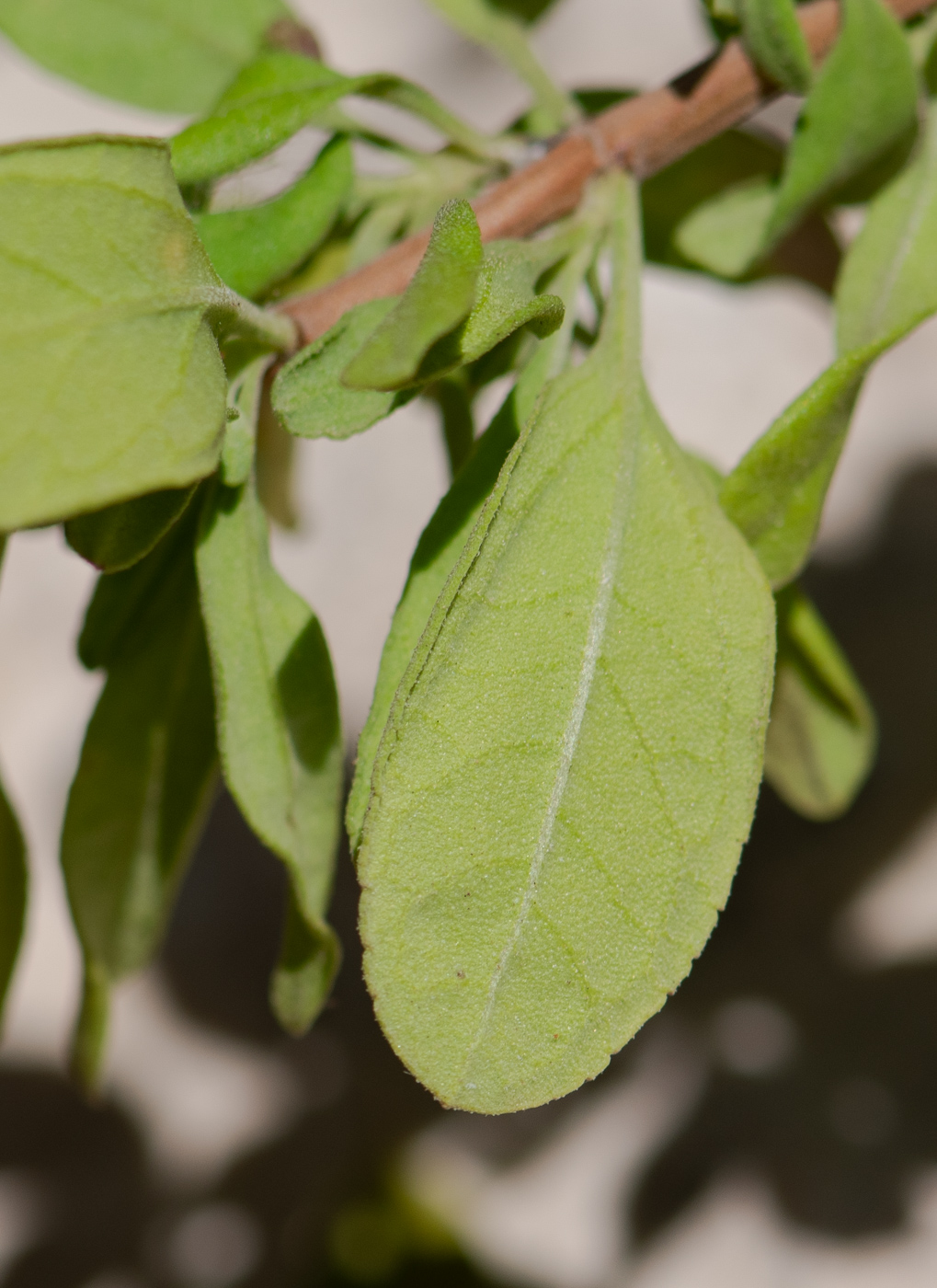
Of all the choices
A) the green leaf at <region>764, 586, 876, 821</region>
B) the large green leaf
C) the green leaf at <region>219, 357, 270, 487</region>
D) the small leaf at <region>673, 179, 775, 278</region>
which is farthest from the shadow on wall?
the large green leaf

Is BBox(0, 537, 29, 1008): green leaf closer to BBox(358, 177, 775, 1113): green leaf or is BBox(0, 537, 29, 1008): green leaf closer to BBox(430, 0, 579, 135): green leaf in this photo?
BBox(358, 177, 775, 1113): green leaf

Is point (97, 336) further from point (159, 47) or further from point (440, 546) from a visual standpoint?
point (159, 47)

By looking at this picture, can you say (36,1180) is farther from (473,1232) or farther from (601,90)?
(601,90)

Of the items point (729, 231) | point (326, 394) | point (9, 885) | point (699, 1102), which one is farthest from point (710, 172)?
point (699, 1102)

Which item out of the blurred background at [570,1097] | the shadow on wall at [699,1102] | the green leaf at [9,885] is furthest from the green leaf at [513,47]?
the shadow on wall at [699,1102]

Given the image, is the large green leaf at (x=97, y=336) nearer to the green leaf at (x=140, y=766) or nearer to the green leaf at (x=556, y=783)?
the green leaf at (x=556, y=783)
